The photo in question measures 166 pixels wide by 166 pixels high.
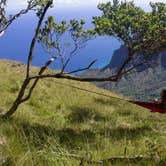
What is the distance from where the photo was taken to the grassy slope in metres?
5.41

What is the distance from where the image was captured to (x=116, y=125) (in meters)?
15.1

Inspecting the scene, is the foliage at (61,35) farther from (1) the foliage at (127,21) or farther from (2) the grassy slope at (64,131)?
(1) the foliage at (127,21)

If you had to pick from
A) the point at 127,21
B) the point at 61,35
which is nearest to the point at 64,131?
the point at 61,35

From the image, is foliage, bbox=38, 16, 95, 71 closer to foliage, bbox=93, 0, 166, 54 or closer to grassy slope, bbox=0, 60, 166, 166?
grassy slope, bbox=0, 60, 166, 166

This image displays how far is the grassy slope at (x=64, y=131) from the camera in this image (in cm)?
541

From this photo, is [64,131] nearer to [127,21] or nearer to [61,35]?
[61,35]

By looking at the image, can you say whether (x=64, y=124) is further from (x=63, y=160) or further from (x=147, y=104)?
(x=63, y=160)

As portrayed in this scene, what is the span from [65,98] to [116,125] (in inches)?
292

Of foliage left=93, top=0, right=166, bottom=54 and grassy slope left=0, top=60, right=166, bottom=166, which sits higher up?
foliage left=93, top=0, right=166, bottom=54

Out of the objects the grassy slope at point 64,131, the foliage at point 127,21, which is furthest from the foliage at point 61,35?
the foliage at point 127,21

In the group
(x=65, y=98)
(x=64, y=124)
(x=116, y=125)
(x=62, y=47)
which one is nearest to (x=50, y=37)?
(x=62, y=47)

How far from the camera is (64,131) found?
12492 mm

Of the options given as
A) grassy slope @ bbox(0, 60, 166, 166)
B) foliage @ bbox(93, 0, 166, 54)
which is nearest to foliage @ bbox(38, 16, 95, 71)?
grassy slope @ bbox(0, 60, 166, 166)

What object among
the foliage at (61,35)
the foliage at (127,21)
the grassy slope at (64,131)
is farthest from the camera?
the foliage at (127,21)
